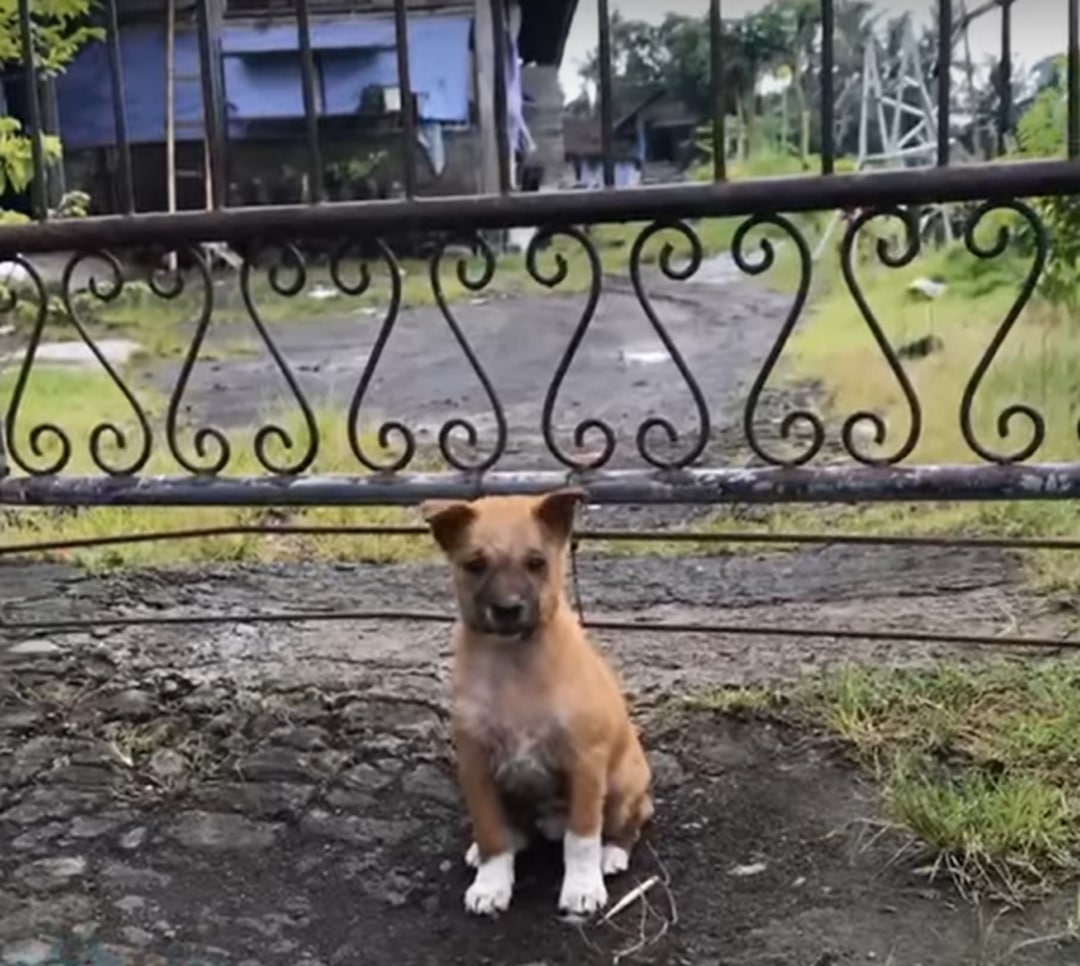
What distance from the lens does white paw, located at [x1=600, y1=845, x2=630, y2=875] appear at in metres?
2.11

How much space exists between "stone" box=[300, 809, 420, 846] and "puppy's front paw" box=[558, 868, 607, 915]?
1.08ft

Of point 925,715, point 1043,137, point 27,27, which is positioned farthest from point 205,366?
point 925,715

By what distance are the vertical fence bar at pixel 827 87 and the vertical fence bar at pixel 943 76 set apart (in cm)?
15

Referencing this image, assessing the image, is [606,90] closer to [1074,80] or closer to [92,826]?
[1074,80]

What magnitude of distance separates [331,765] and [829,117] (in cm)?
125

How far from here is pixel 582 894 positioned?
2.02m

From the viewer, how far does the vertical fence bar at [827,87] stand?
2.33 metres

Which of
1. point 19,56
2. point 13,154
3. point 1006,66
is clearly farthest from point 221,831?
point 13,154

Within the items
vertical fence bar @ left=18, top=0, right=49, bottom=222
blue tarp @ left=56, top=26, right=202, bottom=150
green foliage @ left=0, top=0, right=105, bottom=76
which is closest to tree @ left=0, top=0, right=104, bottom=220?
green foliage @ left=0, top=0, right=105, bottom=76

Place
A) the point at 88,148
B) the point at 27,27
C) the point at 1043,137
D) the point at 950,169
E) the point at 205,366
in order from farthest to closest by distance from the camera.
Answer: the point at 88,148
the point at 205,366
the point at 1043,137
the point at 27,27
the point at 950,169

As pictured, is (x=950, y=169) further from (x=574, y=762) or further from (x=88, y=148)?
(x=88, y=148)

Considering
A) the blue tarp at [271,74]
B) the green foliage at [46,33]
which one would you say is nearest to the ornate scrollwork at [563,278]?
the green foliage at [46,33]

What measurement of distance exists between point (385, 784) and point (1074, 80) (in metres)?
1.46

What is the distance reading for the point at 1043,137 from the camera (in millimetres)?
4316
